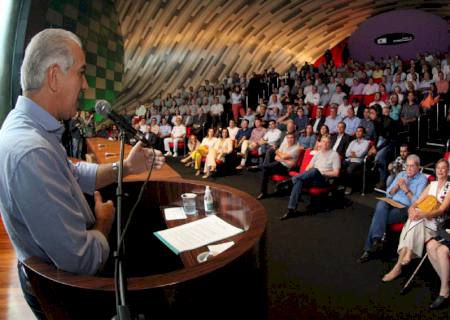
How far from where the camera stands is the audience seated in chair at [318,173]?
4375 mm

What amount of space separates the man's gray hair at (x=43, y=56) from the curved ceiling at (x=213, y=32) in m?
11.0

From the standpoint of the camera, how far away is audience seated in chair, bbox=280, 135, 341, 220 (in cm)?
437

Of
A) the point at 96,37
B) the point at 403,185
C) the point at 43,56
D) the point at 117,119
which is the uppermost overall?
the point at 96,37

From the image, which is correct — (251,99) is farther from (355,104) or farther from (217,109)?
(355,104)

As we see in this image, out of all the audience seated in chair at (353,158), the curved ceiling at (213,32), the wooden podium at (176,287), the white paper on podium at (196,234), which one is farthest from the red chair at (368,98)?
the wooden podium at (176,287)

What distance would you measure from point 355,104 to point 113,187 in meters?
6.60

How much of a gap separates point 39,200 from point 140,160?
620 millimetres

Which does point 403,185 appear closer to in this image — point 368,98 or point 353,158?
point 353,158

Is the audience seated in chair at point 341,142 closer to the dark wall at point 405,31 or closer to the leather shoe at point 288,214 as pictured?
the leather shoe at point 288,214

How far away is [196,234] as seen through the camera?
1.51 m

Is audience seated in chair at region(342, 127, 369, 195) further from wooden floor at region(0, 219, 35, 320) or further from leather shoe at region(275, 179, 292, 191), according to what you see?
wooden floor at region(0, 219, 35, 320)

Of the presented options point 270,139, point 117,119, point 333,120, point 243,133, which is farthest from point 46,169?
point 243,133

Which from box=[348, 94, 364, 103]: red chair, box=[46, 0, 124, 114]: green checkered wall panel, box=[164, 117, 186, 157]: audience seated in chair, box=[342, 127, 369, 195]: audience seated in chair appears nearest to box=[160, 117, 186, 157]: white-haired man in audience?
box=[164, 117, 186, 157]: audience seated in chair

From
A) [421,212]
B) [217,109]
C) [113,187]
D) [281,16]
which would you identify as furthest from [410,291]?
[281,16]
